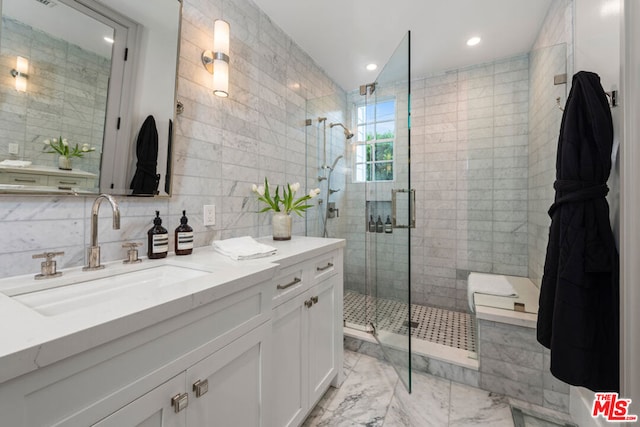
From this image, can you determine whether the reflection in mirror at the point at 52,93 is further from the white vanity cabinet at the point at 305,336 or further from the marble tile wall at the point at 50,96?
the white vanity cabinet at the point at 305,336

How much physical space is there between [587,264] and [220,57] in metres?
1.97

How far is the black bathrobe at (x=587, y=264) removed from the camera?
3.32ft

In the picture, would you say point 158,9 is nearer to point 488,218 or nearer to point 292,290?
point 292,290

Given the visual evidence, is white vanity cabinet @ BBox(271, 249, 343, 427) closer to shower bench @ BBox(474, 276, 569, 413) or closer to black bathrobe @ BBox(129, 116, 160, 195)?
black bathrobe @ BBox(129, 116, 160, 195)

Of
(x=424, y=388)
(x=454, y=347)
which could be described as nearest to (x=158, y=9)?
(x=424, y=388)

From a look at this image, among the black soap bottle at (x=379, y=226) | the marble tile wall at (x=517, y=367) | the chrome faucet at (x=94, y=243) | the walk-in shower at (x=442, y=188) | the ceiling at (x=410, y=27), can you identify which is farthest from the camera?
the black soap bottle at (x=379, y=226)

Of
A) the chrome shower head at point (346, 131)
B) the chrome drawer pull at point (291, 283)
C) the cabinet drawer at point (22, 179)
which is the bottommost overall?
the chrome drawer pull at point (291, 283)

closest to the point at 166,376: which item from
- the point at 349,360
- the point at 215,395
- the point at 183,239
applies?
the point at 215,395

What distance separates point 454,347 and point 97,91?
8.64 feet

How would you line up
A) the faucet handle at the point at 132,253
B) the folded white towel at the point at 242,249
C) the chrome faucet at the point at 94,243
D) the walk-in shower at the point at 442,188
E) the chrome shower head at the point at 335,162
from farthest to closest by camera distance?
the chrome shower head at the point at 335,162, the walk-in shower at the point at 442,188, the folded white towel at the point at 242,249, the faucet handle at the point at 132,253, the chrome faucet at the point at 94,243

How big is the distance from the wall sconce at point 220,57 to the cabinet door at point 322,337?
123 centimetres

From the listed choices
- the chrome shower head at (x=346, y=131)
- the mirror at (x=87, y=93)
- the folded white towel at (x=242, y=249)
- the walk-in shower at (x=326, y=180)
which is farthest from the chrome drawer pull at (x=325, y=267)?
the chrome shower head at (x=346, y=131)

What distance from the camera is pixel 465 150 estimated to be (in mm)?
2746

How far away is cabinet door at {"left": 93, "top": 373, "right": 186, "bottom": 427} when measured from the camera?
574 millimetres
